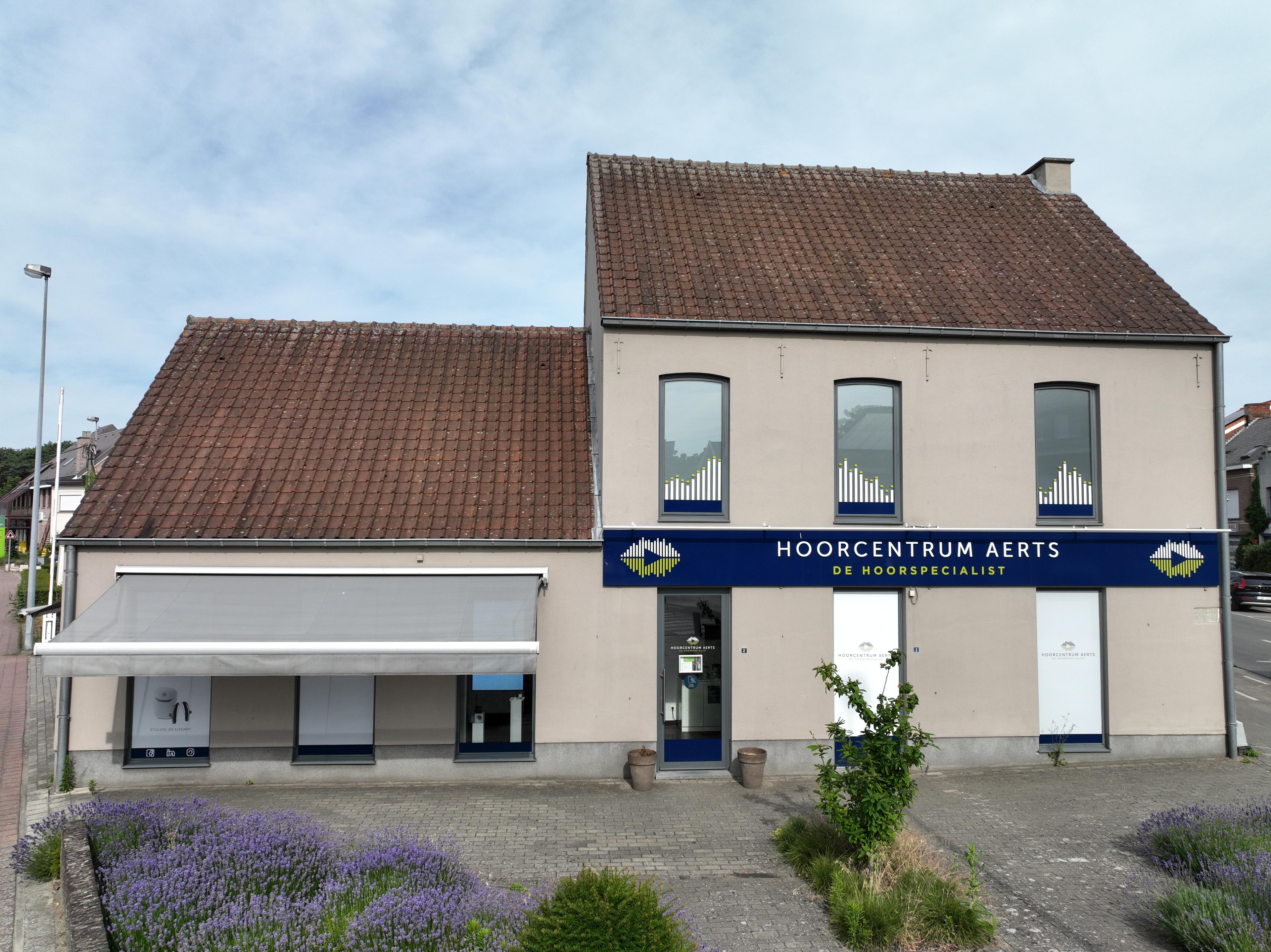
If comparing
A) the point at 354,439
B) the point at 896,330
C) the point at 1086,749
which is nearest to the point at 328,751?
the point at 354,439

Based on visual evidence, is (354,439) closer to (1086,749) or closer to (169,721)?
(169,721)

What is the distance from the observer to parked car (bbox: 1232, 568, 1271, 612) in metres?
29.5

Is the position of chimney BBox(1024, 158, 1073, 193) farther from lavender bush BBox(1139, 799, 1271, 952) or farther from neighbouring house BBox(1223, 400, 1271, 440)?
neighbouring house BBox(1223, 400, 1271, 440)

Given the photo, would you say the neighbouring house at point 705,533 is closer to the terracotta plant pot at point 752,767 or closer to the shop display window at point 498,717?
the shop display window at point 498,717

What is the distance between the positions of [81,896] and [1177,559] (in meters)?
13.6

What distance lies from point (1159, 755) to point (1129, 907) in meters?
5.60

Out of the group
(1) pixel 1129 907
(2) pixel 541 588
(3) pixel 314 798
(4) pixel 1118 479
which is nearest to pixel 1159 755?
(4) pixel 1118 479

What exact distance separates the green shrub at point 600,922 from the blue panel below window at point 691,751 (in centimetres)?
544

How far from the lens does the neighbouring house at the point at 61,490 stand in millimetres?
35594

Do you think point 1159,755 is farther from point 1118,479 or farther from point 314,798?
point 314,798

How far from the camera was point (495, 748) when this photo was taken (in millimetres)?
10820

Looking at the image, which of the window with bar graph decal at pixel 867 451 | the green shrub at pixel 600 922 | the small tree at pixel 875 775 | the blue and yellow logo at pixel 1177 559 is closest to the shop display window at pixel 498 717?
the small tree at pixel 875 775

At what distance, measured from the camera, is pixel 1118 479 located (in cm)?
1186

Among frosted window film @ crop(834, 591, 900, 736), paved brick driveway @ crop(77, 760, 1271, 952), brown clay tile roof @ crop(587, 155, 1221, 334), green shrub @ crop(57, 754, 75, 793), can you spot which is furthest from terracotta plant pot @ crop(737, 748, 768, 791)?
green shrub @ crop(57, 754, 75, 793)
